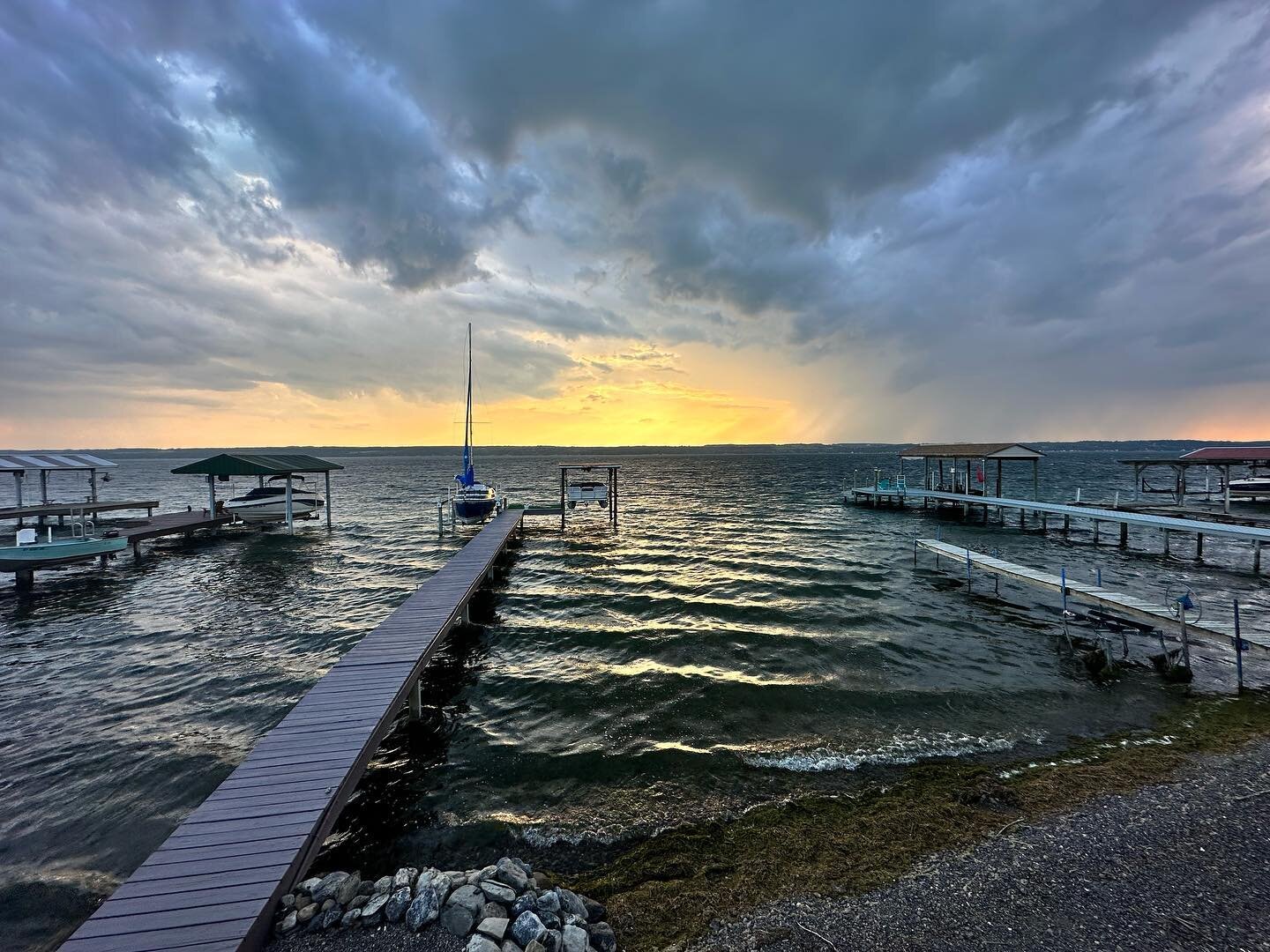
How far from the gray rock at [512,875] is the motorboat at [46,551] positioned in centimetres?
2340

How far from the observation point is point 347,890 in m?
4.61

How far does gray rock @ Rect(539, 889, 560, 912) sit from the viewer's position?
14.8 ft

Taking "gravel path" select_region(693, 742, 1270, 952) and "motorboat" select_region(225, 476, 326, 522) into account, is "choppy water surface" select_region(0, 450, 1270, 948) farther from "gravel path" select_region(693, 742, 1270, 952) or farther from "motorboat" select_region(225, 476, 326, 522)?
"motorboat" select_region(225, 476, 326, 522)

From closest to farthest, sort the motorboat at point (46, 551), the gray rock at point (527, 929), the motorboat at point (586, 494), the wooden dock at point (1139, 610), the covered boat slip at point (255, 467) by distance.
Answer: the gray rock at point (527, 929)
the wooden dock at point (1139, 610)
the motorboat at point (46, 551)
the covered boat slip at point (255, 467)
the motorboat at point (586, 494)

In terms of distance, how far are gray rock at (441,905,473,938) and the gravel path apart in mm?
2079

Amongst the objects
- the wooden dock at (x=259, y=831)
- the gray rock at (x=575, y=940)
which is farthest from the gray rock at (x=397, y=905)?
the gray rock at (x=575, y=940)

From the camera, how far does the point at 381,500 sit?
174 feet

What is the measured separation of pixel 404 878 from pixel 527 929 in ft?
4.71

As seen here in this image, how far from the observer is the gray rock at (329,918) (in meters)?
4.34

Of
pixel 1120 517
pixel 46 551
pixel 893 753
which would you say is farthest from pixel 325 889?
pixel 1120 517

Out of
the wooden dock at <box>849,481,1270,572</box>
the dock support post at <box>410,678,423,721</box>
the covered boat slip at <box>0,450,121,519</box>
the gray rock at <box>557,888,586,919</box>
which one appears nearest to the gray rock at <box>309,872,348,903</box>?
the gray rock at <box>557,888,586,919</box>

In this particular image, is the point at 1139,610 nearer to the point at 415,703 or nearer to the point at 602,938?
the point at 602,938

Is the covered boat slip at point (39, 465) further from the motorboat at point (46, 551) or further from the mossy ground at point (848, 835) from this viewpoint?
the mossy ground at point (848, 835)

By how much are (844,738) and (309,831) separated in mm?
7883
